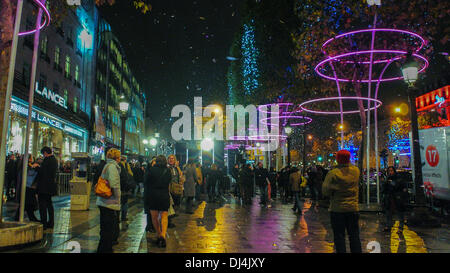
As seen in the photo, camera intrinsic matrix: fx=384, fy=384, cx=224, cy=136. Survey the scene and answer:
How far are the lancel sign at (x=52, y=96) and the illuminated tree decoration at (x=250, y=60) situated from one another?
1459 cm

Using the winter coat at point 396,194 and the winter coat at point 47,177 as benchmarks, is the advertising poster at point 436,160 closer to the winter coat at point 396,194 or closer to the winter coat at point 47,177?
the winter coat at point 396,194

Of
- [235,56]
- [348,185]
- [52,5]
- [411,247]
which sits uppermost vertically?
[235,56]

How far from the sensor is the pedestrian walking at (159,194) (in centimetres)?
739

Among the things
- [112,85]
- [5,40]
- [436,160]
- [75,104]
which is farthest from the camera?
[112,85]

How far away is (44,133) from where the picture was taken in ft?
82.9

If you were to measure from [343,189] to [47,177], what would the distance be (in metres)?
6.59

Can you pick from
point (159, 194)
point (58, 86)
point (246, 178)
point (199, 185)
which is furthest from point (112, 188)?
point (58, 86)

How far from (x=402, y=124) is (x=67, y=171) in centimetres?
3688

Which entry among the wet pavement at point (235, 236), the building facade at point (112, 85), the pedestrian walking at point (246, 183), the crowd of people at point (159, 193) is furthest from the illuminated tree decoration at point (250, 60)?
the wet pavement at point (235, 236)

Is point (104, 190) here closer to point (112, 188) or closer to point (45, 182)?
point (112, 188)

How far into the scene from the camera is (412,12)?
1173 cm
